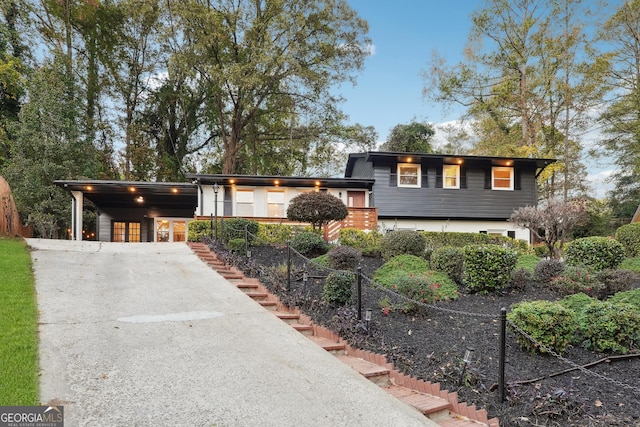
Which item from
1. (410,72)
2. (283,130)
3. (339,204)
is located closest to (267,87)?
(283,130)

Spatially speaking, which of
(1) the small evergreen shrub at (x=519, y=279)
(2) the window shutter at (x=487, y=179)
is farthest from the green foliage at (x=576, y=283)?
(2) the window shutter at (x=487, y=179)

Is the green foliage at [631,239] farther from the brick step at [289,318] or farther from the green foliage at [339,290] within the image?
the brick step at [289,318]

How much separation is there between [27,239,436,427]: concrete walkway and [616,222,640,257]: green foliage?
10764 millimetres

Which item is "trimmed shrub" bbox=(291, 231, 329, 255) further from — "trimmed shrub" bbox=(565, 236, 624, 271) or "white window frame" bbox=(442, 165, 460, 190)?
"white window frame" bbox=(442, 165, 460, 190)

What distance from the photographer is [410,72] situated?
72.8ft

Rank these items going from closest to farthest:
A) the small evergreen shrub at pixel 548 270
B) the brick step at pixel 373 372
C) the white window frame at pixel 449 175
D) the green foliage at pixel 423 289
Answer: the brick step at pixel 373 372
the green foliage at pixel 423 289
the small evergreen shrub at pixel 548 270
the white window frame at pixel 449 175

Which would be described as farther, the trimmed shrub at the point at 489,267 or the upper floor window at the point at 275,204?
the upper floor window at the point at 275,204

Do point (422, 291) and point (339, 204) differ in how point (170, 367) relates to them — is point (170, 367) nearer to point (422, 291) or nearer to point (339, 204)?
point (422, 291)

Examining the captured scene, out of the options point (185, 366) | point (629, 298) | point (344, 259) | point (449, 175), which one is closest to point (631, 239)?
point (629, 298)

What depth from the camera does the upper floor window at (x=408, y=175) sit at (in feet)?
60.5

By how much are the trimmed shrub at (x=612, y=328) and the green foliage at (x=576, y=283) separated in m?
1.94

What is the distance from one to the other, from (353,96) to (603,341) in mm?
21480

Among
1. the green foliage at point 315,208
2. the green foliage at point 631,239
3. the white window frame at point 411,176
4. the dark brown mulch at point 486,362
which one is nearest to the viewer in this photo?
the dark brown mulch at point 486,362

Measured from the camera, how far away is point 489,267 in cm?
686
